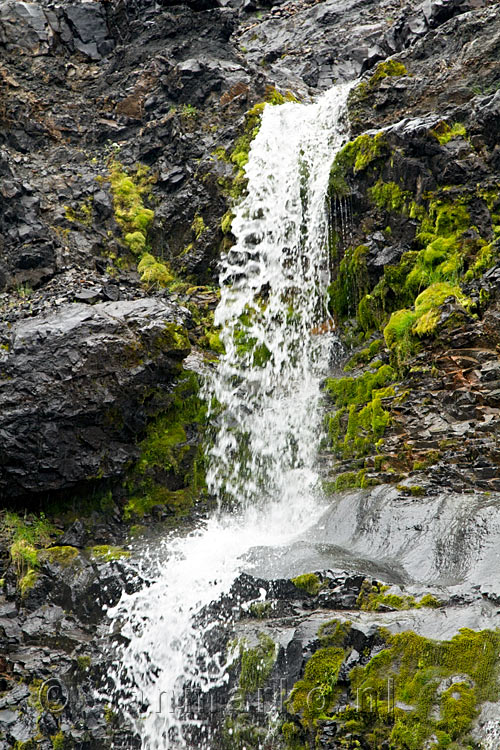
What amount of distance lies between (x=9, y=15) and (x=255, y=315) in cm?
1625

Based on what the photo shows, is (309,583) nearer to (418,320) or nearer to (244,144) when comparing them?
(418,320)

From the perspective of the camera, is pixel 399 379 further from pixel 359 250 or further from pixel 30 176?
pixel 30 176

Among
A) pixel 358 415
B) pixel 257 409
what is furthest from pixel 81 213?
pixel 358 415

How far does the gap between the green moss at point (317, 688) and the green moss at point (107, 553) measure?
13.6 ft

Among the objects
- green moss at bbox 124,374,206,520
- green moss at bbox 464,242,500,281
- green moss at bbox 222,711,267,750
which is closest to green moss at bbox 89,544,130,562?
green moss at bbox 124,374,206,520

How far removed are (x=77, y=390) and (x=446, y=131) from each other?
895 cm

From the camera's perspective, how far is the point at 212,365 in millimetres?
13195

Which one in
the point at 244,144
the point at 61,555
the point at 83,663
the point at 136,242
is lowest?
the point at 83,663

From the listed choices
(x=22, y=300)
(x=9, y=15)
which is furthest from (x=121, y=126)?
(x=22, y=300)

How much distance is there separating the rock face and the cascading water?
1683 mm

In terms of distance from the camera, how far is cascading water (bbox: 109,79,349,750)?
303 inches

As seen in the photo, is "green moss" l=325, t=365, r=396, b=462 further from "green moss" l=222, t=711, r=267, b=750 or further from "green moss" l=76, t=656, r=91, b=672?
"green moss" l=76, t=656, r=91, b=672

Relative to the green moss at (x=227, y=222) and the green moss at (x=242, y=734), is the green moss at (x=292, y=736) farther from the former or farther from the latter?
the green moss at (x=227, y=222)

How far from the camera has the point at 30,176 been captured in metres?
17.8
